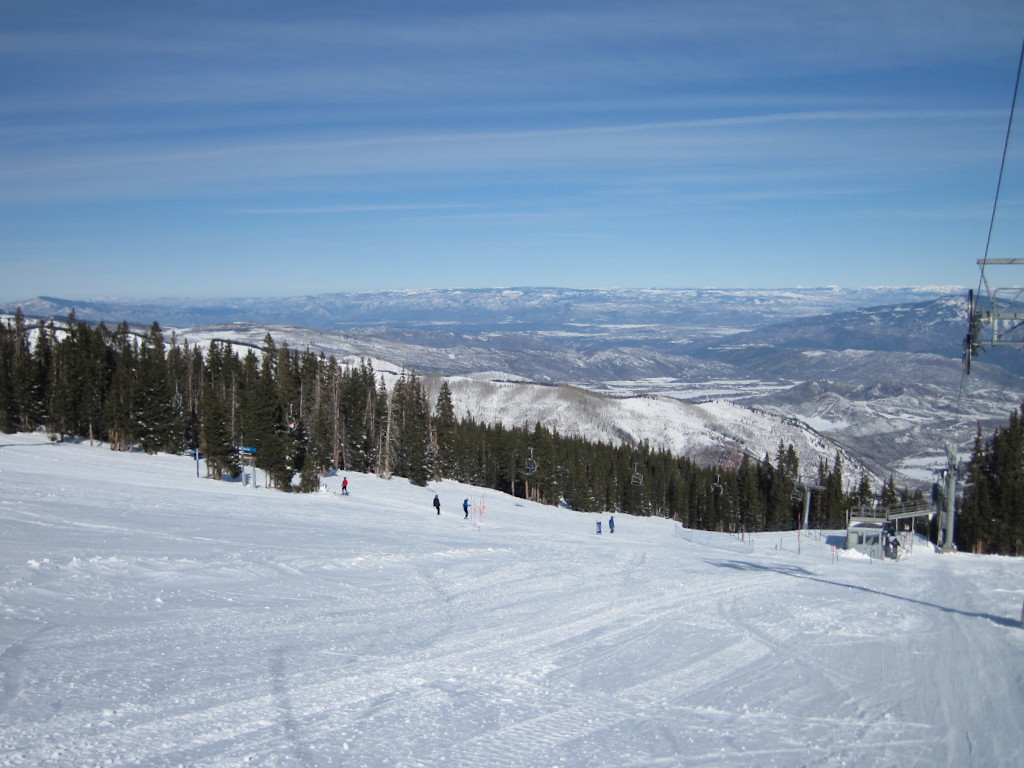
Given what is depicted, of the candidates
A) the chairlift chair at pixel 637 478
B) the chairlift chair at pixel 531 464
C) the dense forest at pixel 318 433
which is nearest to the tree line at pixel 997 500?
the dense forest at pixel 318 433

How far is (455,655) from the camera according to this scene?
477 inches

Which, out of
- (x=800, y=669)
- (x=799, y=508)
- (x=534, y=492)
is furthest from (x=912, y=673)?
(x=799, y=508)

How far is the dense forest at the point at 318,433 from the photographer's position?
49.5 m

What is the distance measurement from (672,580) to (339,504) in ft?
63.7

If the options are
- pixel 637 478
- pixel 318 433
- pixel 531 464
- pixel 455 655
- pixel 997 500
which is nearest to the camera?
pixel 455 655

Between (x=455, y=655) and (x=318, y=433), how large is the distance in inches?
1644

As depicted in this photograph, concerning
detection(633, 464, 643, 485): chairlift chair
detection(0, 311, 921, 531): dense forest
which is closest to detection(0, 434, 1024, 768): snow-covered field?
detection(0, 311, 921, 531): dense forest

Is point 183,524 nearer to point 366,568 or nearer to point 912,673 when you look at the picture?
point 366,568

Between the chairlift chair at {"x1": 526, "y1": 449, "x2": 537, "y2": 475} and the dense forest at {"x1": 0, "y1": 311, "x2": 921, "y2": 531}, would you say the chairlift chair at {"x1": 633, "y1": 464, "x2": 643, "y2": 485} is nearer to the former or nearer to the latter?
the dense forest at {"x1": 0, "y1": 311, "x2": 921, "y2": 531}

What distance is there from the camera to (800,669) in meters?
12.6

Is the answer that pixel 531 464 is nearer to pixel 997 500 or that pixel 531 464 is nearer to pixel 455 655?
pixel 997 500

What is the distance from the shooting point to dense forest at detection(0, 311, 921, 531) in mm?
49531

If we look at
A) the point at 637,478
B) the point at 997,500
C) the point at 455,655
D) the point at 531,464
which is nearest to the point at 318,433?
the point at 531,464

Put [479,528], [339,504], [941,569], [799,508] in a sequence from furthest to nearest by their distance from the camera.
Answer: [799,508]
[339,504]
[479,528]
[941,569]
